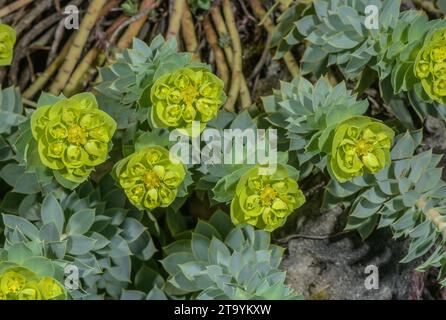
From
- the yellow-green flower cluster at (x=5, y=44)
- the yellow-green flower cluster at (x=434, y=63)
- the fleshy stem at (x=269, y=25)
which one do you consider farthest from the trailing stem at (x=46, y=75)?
the yellow-green flower cluster at (x=434, y=63)

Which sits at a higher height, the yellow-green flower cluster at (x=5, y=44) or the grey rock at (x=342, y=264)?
the yellow-green flower cluster at (x=5, y=44)

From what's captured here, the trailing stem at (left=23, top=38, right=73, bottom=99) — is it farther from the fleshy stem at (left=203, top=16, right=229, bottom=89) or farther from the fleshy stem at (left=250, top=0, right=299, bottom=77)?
the fleshy stem at (left=250, top=0, right=299, bottom=77)

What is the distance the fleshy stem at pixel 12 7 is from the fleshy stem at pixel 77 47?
0.45 ft

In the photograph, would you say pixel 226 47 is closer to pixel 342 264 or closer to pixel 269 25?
pixel 269 25

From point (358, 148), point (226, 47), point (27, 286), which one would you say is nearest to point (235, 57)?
point (226, 47)

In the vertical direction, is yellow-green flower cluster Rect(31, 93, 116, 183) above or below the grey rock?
above

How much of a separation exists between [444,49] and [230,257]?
20.5 inches

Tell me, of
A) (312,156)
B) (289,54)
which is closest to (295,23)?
(289,54)

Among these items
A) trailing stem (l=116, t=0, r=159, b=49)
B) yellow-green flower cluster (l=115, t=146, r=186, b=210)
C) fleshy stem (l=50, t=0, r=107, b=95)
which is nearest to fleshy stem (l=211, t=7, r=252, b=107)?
trailing stem (l=116, t=0, r=159, b=49)

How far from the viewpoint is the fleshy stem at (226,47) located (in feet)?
4.91

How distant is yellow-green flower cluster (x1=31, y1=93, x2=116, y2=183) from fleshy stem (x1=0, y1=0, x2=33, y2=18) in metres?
0.42

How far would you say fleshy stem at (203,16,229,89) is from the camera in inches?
59.4

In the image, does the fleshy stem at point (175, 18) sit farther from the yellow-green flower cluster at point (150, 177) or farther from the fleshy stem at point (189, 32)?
the yellow-green flower cluster at point (150, 177)

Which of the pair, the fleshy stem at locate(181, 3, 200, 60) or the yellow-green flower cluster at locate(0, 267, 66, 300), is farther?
the fleshy stem at locate(181, 3, 200, 60)
